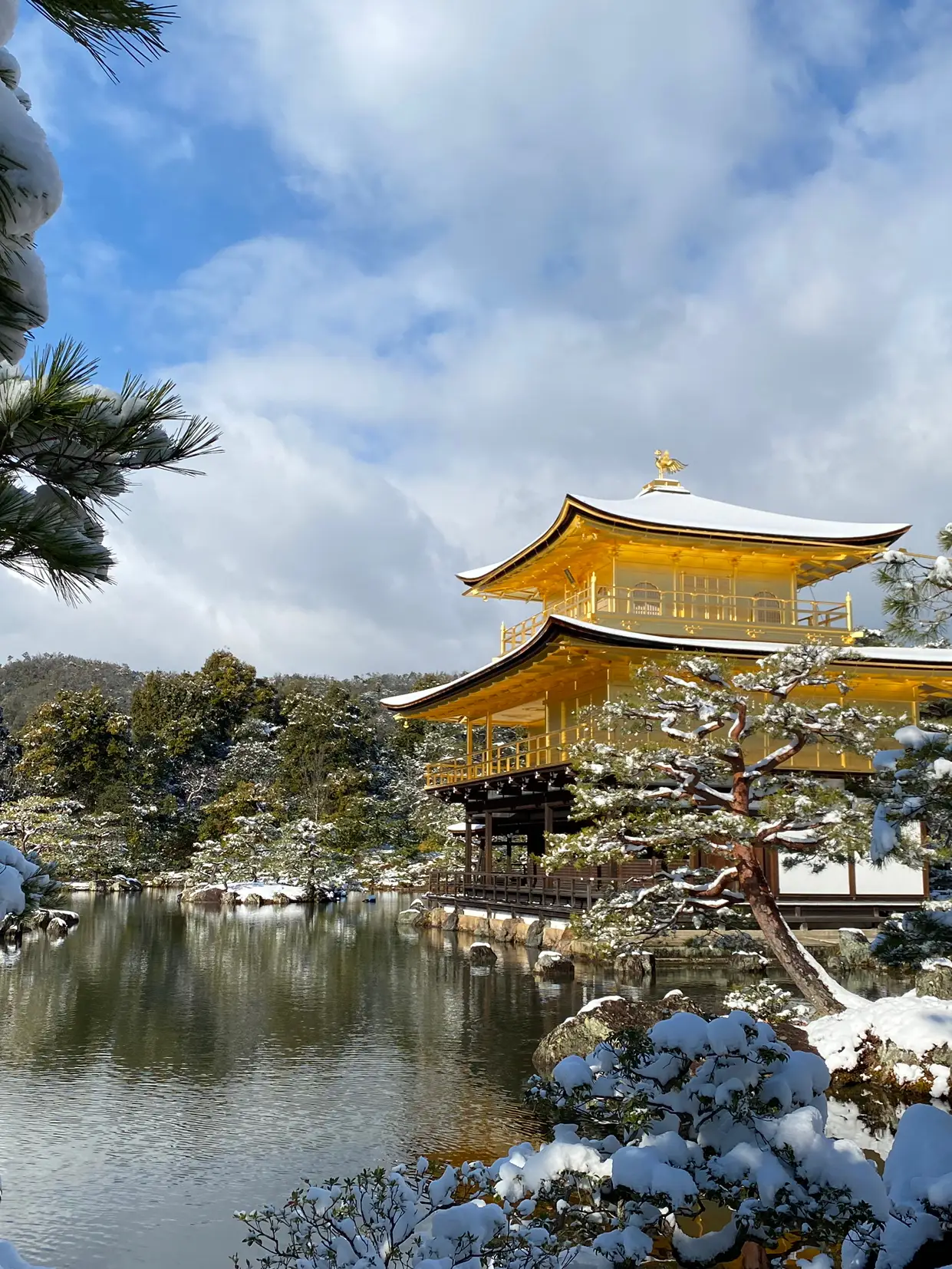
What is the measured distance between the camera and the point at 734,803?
33.9ft

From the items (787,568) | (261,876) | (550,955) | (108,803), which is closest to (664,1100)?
(550,955)

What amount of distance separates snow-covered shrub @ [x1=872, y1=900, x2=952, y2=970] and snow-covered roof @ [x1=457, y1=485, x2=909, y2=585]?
14.5 m

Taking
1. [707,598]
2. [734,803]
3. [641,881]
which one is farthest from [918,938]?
[707,598]

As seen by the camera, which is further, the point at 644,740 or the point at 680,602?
the point at 680,602

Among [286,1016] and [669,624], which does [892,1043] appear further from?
[669,624]

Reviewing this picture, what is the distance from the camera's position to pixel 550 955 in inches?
622

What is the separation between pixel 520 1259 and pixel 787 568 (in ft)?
68.2

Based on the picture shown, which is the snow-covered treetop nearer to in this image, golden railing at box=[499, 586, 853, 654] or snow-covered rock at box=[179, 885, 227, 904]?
golden railing at box=[499, 586, 853, 654]

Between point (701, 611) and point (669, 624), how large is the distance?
4.27ft

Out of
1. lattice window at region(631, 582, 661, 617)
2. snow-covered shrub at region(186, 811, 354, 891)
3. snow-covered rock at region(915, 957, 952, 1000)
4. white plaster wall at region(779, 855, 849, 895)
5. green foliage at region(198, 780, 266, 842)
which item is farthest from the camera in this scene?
green foliage at region(198, 780, 266, 842)

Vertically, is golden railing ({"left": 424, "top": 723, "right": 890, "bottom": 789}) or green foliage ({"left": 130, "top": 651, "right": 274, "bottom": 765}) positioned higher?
green foliage ({"left": 130, "top": 651, "right": 274, "bottom": 765})

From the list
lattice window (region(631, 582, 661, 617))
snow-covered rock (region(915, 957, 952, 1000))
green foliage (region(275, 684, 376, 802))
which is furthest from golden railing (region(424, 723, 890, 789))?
green foliage (region(275, 684, 376, 802))

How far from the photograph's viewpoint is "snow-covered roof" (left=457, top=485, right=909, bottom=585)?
2106 centimetres

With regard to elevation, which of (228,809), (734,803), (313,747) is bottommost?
(734,803)
